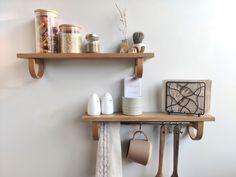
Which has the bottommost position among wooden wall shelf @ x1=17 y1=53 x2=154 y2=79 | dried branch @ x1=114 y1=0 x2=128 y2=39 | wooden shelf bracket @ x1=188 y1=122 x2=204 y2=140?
wooden shelf bracket @ x1=188 y1=122 x2=204 y2=140

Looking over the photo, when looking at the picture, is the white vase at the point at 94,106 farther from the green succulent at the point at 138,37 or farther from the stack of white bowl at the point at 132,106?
the green succulent at the point at 138,37

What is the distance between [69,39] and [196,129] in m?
0.71

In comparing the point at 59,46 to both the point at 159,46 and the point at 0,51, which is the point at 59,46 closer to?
the point at 0,51

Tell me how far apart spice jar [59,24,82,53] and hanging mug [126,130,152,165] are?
512mm

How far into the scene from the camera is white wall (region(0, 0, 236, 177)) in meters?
0.94

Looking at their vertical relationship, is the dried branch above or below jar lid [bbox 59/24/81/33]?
above

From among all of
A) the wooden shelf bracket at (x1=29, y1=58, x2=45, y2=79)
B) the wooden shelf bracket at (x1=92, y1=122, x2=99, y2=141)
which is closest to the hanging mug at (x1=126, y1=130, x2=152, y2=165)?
the wooden shelf bracket at (x1=92, y1=122, x2=99, y2=141)

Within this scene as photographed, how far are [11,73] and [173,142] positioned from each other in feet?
2.92

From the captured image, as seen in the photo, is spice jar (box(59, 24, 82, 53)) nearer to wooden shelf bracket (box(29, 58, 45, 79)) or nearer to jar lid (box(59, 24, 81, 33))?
jar lid (box(59, 24, 81, 33))

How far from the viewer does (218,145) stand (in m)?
0.99

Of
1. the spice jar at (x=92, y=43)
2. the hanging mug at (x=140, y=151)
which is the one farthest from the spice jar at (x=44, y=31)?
the hanging mug at (x=140, y=151)

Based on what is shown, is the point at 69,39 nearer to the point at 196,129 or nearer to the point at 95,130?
the point at 95,130

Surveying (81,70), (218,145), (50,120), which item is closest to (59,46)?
(81,70)

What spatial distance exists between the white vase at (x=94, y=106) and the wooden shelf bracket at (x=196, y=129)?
0.45 meters
